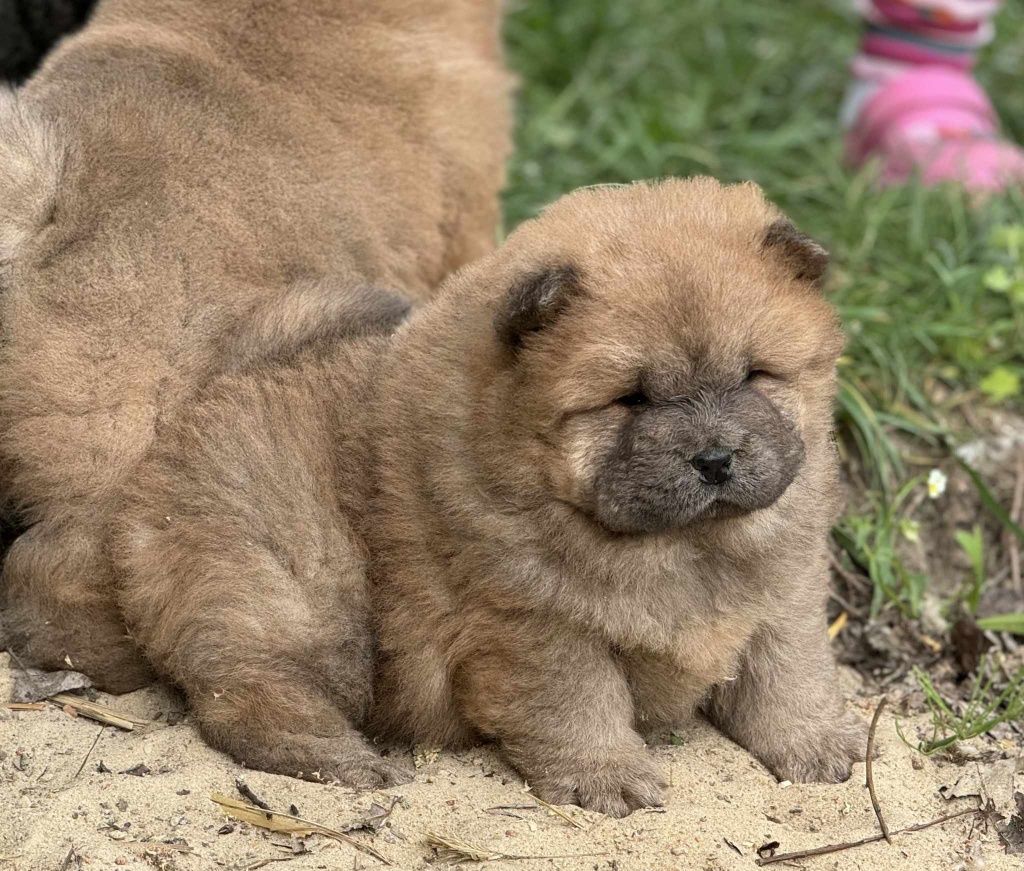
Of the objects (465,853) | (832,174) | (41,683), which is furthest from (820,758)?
(832,174)

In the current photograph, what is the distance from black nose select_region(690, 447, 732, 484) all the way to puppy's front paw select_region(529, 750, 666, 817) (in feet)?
2.70

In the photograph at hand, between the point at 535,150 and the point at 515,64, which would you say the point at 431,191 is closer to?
the point at 535,150

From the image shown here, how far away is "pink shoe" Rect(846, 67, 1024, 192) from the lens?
6289 mm

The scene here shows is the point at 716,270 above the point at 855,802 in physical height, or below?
above

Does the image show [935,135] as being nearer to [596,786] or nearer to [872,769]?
[872,769]

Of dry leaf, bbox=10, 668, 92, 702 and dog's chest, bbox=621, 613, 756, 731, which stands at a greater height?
dog's chest, bbox=621, 613, 756, 731

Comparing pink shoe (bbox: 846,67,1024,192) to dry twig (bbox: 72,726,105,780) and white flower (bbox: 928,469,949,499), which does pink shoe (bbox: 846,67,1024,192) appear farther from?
dry twig (bbox: 72,726,105,780)

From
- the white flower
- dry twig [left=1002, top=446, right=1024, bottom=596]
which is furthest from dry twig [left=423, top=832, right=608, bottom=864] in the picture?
dry twig [left=1002, top=446, right=1024, bottom=596]

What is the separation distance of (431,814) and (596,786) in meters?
0.41

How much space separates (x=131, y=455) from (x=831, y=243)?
322cm

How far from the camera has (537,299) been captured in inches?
125

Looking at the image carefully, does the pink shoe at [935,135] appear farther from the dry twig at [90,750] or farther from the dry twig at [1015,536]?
the dry twig at [90,750]

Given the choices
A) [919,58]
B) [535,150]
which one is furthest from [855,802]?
[919,58]

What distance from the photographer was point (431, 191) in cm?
464
